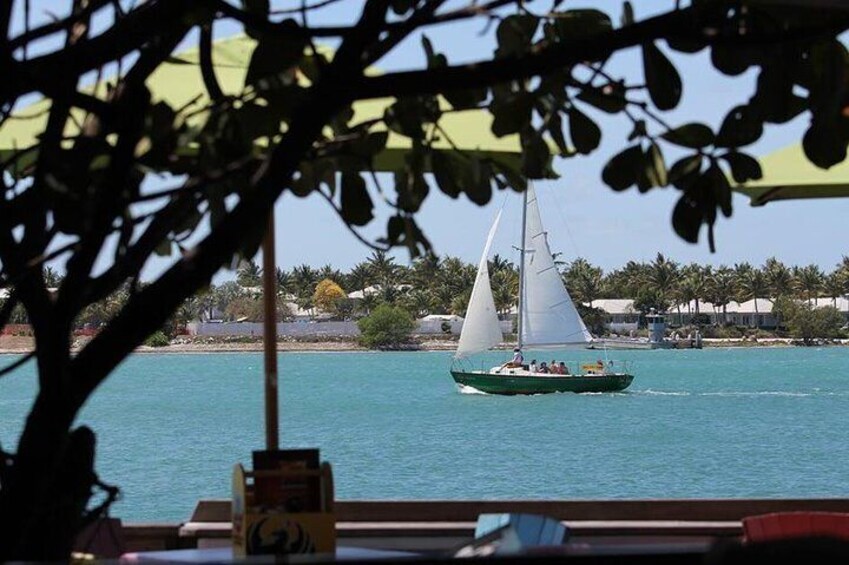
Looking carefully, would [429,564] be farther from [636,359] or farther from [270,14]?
[636,359]

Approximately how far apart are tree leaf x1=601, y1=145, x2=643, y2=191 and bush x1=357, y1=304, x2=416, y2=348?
3356 inches

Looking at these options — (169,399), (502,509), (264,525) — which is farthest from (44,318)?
(169,399)

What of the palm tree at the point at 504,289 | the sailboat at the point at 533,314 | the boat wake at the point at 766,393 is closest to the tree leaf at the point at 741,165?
the sailboat at the point at 533,314

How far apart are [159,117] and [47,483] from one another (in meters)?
0.54

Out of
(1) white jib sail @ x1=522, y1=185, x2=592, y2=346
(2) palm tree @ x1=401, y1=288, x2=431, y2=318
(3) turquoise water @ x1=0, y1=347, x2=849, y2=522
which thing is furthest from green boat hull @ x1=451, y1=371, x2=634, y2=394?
(2) palm tree @ x1=401, y1=288, x2=431, y2=318

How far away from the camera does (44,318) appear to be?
203 centimetres

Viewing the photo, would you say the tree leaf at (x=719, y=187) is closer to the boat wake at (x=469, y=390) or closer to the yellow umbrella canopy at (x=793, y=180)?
the yellow umbrella canopy at (x=793, y=180)

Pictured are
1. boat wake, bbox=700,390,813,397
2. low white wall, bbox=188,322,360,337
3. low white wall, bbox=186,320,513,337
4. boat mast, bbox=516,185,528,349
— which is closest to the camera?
boat mast, bbox=516,185,528,349

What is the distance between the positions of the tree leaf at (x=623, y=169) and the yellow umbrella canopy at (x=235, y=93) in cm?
94

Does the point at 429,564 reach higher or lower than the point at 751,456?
higher

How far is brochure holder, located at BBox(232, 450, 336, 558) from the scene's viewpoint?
2850mm

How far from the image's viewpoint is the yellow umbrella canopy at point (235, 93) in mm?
3357

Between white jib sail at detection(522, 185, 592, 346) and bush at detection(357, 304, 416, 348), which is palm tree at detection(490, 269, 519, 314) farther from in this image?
white jib sail at detection(522, 185, 592, 346)

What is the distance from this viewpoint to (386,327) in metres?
90.6
